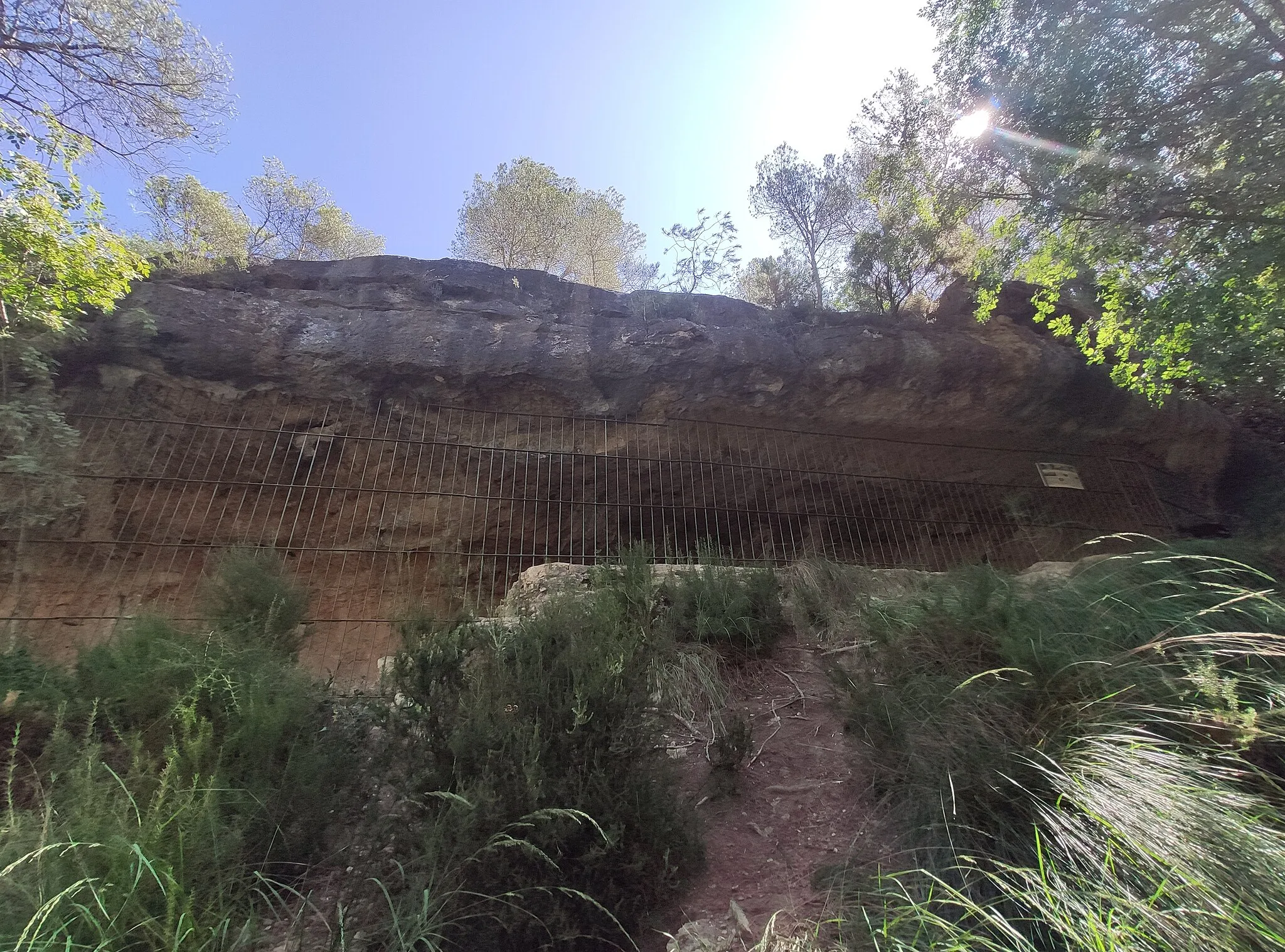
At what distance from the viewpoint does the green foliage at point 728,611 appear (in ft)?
12.7

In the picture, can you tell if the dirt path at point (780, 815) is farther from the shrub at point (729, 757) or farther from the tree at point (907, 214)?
the tree at point (907, 214)

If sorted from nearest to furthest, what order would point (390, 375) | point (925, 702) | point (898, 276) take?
point (925, 702) < point (390, 375) < point (898, 276)

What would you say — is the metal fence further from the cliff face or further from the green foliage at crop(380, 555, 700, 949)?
the green foliage at crop(380, 555, 700, 949)

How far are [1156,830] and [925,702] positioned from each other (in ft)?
3.08

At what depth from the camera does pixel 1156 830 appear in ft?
5.33

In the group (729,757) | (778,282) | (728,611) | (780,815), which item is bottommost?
(780,815)

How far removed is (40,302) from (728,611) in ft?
20.8

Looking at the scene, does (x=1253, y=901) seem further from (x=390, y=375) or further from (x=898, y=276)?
(x=898, y=276)

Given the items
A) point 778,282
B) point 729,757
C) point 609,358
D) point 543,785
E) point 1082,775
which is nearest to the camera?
point 1082,775

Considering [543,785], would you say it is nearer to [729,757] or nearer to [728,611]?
[729,757]

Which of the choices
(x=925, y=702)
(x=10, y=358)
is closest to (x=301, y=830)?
(x=925, y=702)

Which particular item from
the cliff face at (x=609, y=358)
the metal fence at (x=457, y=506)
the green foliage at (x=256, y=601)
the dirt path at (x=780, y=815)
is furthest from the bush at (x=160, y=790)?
the cliff face at (x=609, y=358)

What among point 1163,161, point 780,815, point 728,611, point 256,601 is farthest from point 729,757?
point 1163,161

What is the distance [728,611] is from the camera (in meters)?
3.98
